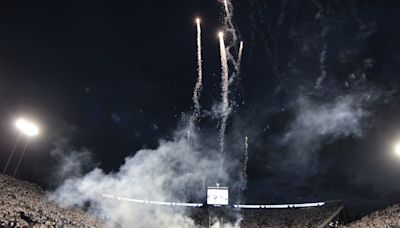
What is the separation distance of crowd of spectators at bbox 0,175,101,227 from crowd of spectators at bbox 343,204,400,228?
77.7 feet

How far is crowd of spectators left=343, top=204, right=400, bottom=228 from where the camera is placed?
27553 mm

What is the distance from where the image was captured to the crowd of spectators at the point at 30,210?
78.1 feet

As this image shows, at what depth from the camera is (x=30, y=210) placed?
27141 mm

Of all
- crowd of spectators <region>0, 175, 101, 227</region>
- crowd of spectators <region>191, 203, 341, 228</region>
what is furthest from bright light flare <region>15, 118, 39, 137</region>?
crowd of spectators <region>191, 203, 341, 228</region>

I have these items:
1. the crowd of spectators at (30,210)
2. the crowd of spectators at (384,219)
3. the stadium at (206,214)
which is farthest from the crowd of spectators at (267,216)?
the crowd of spectators at (30,210)

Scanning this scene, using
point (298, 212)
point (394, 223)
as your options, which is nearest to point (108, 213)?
point (298, 212)

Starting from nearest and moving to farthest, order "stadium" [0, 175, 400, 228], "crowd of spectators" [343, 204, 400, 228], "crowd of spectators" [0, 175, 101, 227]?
1. "crowd of spectators" [0, 175, 101, 227]
2. "stadium" [0, 175, 400, 228]
3. "crowd of spectators" [343, 204, 400, 228]

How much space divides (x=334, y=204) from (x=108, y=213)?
25325 millimetres

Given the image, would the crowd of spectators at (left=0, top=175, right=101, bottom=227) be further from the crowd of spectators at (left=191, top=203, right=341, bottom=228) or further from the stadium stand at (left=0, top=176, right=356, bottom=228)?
the crowd of spectators at (left=191, top=203, right=341, bottom=228)

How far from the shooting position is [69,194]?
38812mm

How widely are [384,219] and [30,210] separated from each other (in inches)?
1095

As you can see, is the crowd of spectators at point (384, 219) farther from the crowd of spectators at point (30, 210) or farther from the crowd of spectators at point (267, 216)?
the crowd of spectators at point (30, 210)

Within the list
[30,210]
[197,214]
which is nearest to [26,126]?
[30,210]

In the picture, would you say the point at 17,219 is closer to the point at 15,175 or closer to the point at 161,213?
the point at 15,175
